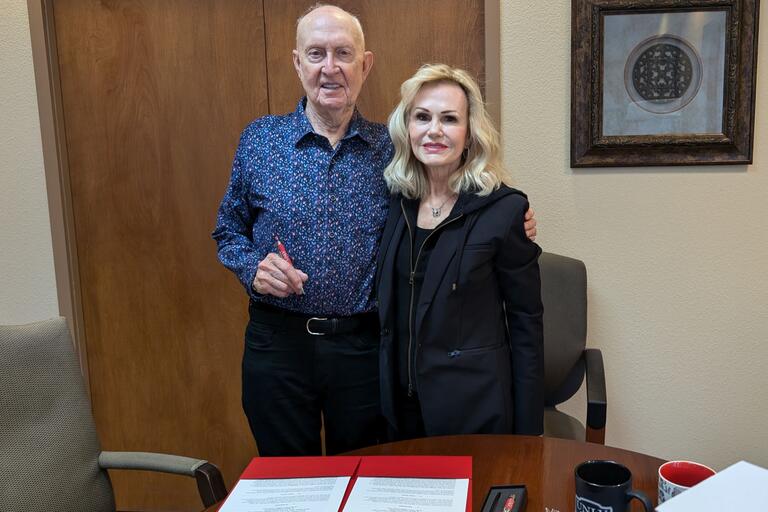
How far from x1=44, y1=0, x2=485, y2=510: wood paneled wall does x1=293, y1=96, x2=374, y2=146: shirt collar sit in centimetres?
53

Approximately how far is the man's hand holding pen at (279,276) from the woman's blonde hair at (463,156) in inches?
12.9

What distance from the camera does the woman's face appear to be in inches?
60.0

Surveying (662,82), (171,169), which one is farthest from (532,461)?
(171,169)

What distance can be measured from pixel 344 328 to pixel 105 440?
1.43 metres

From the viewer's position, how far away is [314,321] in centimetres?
162

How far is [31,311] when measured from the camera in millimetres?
2393

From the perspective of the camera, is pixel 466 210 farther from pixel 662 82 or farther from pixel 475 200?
pixel 662 82

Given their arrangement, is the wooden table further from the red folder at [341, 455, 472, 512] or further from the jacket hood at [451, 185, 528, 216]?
the jacket hood at [451, 185, 528, 216]

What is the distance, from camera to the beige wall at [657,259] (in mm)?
2119

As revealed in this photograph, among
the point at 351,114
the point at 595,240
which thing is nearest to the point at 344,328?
the point at 351,114

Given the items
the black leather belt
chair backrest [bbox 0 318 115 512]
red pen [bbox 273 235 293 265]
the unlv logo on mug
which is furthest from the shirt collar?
the unlv logo on mug

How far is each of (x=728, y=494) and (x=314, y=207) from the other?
1.12 meters

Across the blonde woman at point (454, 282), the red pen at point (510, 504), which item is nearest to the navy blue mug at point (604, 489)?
the red pen at point (510, 504)

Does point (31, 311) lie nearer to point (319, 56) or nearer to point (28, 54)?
point (28, 54)
